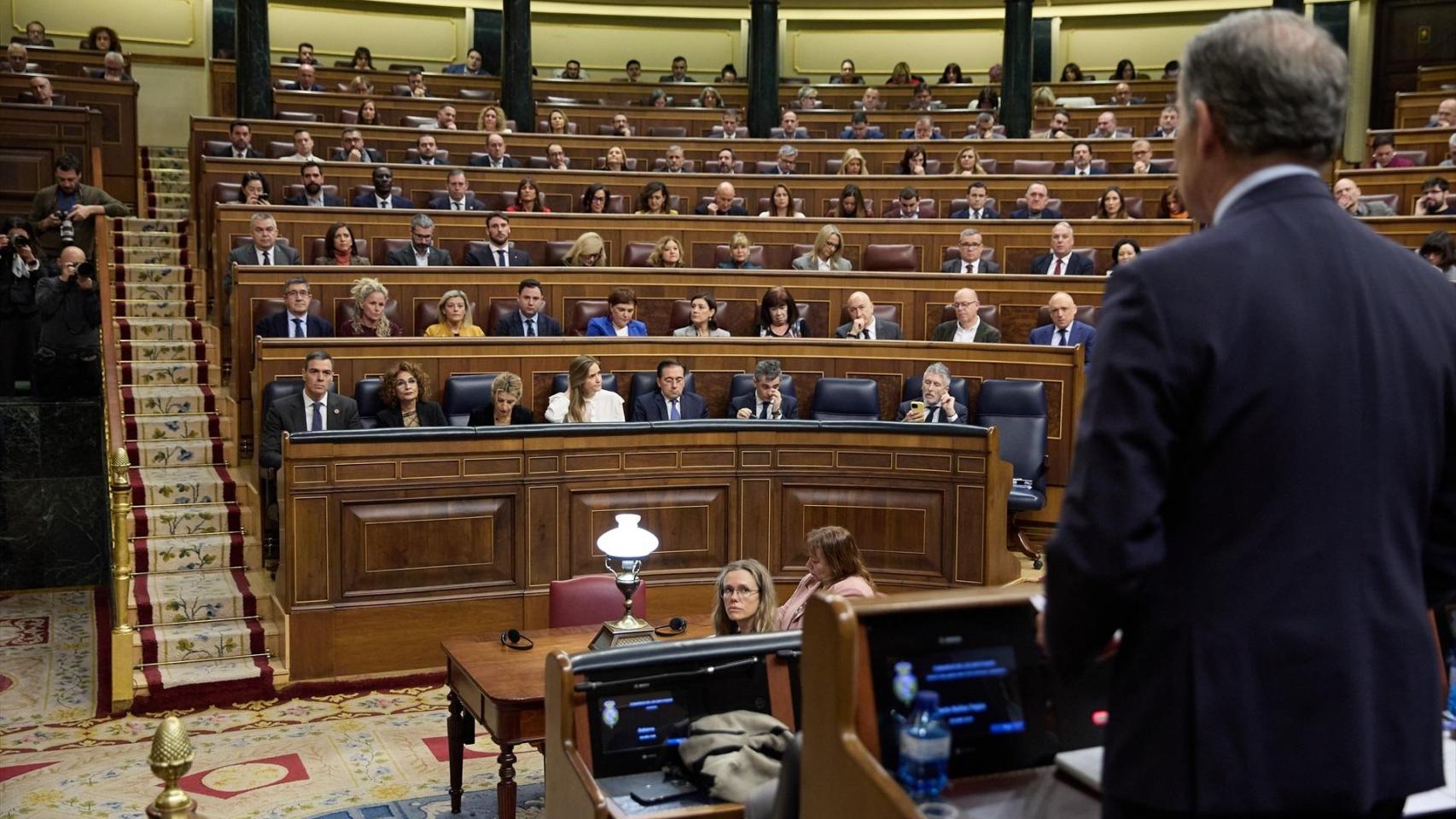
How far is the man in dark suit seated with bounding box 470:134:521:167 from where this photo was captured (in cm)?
905

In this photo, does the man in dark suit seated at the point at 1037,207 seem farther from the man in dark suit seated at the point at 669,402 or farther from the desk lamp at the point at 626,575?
the desk lamp at the point at 626,575

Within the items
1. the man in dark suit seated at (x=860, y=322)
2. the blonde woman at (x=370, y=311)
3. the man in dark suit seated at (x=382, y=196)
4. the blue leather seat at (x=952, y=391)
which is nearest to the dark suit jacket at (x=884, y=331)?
the man in dark suit seated at (x=860, y=322)

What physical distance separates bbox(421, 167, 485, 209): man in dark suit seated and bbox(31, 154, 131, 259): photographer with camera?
1.90m

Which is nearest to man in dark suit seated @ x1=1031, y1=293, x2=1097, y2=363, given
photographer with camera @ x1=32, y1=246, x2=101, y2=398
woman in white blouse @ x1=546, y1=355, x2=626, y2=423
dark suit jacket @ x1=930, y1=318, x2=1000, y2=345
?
dark suit jacket @ x1=930, y1=318, x2=1000, y2=345

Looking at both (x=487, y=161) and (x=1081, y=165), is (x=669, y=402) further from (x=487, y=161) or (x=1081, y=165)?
(x=1081, y=165)

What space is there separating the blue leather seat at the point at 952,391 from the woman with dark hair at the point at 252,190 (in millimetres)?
3626

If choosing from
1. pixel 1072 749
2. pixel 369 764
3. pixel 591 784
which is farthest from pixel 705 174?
pixel 1072 749

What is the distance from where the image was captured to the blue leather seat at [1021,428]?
5.82 meters

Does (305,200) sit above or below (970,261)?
above

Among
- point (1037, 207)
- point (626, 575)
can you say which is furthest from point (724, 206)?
point (626, 575)

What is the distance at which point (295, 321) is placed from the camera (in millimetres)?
6008

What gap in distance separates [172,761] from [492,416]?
12.6ft

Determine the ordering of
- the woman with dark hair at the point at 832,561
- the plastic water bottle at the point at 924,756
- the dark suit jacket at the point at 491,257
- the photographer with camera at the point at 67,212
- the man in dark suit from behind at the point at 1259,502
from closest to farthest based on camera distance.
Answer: the man in dark suit from behind at the point at 1259,502
the plastic water bottle at the point at 924,756
the woman with dark hair at the point at 832,561
the dark suit jacket at the point at 491,257
the photographer with camera at the point at 67,212

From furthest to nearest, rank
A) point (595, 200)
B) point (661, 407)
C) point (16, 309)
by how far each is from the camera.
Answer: point (595, 200), point (16, 309), point (661, 407)
